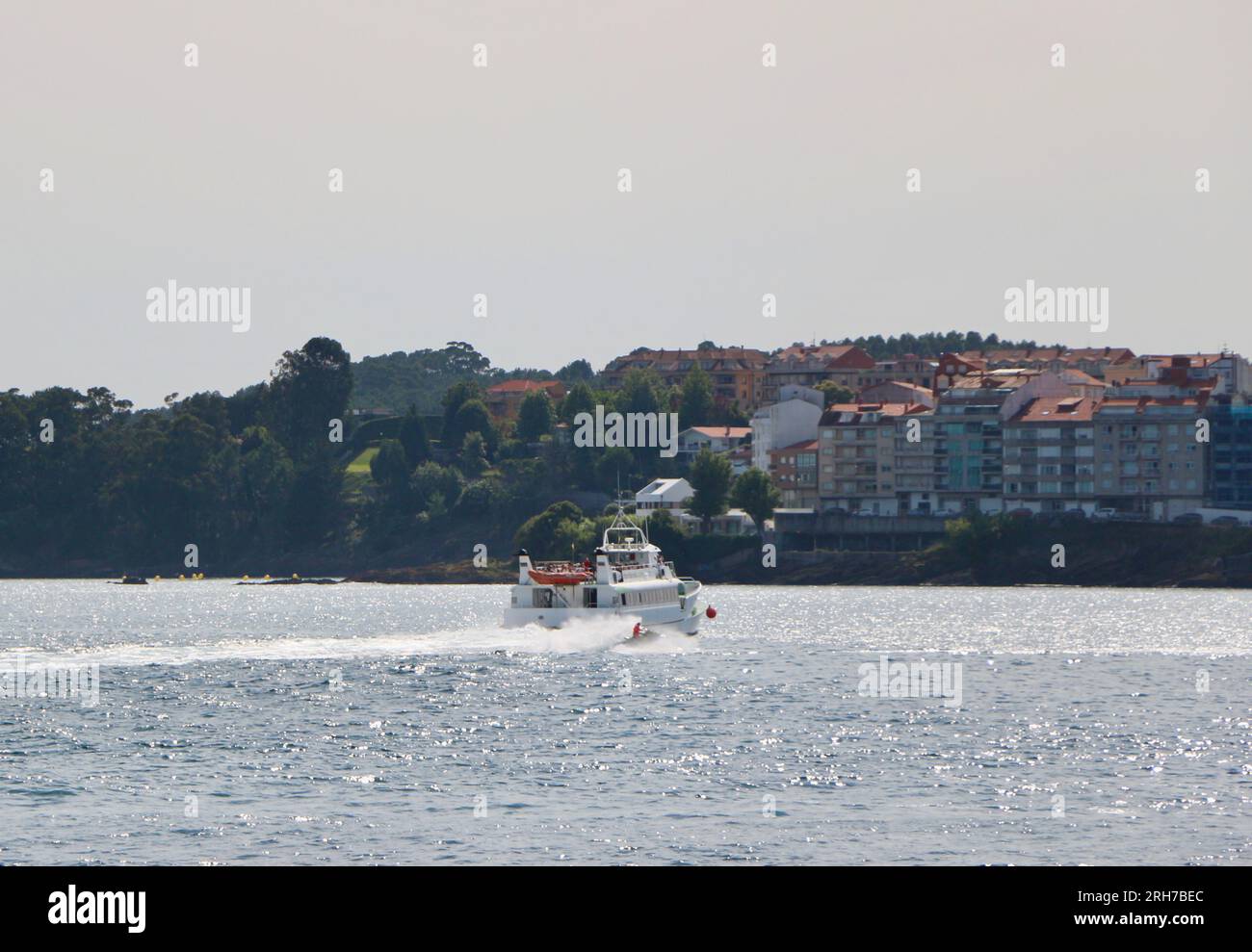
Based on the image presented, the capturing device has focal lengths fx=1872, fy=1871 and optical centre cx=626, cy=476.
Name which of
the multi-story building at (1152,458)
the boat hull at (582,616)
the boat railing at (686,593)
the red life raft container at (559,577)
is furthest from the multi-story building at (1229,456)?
the red life raft container at (559,577)

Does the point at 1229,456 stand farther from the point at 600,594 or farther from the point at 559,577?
the point at 559,577

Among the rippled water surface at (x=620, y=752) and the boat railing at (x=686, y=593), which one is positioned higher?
the boat railing at (x=686, y=593)

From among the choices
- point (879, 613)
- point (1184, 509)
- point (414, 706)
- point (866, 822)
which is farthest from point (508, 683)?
point (1184, 509)

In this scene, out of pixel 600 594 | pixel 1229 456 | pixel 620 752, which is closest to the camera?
pixel 620 752

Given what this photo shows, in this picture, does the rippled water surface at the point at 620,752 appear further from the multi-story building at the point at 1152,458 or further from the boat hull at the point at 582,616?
the multi-story building at the point at 1152,458

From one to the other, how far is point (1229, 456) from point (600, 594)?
11628 centimetres

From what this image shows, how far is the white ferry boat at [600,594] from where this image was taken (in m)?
94.3

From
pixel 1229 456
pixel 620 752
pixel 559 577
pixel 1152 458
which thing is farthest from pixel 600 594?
pixel 1229 456

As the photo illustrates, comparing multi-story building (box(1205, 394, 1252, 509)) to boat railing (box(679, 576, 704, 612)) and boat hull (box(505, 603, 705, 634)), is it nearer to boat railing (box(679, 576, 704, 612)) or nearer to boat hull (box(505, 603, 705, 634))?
boat railing (box(679, 576, 704, 612))

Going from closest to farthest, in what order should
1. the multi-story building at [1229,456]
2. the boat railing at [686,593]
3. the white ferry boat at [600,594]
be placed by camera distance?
the white ferry boat at [600,594] → the boat railing at [686,593] → the multi-story building at [1229,456]

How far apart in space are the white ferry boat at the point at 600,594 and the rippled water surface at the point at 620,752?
1.51 meters

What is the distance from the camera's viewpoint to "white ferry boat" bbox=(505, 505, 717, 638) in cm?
9431

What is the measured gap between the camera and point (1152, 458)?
196 metres
